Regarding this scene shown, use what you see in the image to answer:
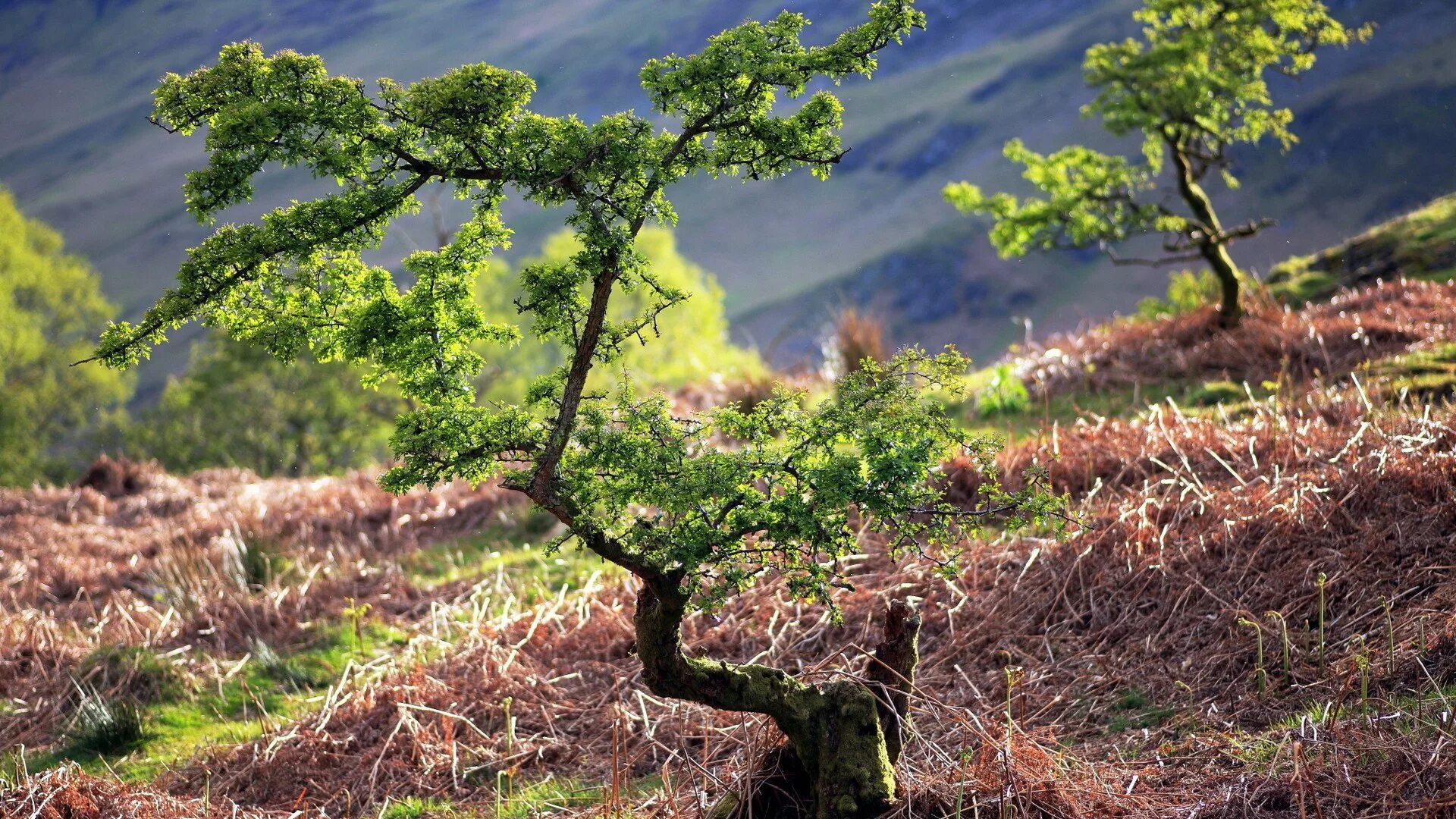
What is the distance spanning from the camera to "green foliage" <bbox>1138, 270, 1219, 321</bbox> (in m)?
15.8

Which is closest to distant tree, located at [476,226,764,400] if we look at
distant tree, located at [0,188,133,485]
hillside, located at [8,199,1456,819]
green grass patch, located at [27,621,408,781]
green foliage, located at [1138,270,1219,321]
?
distant tree, located at [0,188,133,485]

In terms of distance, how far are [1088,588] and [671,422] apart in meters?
3.64

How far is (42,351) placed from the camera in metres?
44.2

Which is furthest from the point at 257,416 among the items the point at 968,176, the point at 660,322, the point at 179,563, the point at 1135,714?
the point at 968,176

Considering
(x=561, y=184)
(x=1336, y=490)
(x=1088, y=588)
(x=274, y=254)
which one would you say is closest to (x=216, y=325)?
(x=274, y=254)

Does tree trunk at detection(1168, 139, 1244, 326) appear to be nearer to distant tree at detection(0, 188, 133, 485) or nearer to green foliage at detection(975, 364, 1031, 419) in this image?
green foliage at detection(975, 364, 1031, 419)

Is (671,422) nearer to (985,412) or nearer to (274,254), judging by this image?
(274,254)

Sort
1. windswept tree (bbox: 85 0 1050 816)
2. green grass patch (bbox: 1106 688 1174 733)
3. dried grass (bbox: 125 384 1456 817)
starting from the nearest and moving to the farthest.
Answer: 1. windswept tree (bbox: 85 0 1050 816)
2. dried grass (bbox: 125 384 1456 817)
3. green grass patch (bbox: 1106 688 1174 733)

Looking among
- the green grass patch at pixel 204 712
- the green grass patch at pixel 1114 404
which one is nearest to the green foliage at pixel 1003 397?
the green grass patch at pixel 1114 404

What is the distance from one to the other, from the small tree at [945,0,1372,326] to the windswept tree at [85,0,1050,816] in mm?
9524

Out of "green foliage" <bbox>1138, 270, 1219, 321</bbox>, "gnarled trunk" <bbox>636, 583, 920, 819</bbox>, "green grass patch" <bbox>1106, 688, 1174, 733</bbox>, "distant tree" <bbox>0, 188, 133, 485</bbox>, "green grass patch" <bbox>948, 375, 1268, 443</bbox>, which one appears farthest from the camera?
"distant tree" <bbox>0, 188, 133, 485</bbox>

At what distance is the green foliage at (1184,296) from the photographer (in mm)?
15773

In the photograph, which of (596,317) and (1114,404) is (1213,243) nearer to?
(1114,404)

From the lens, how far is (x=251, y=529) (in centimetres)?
1123
